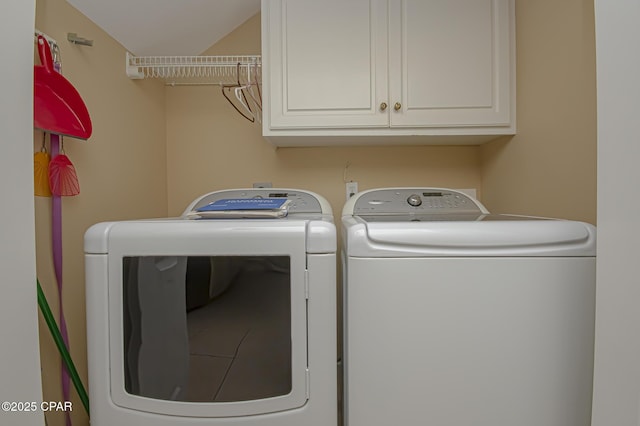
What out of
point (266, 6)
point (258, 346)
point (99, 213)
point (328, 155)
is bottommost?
point (258, 346)

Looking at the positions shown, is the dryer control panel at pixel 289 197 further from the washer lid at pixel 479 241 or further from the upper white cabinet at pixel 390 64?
the washer lid at pixel 479 241

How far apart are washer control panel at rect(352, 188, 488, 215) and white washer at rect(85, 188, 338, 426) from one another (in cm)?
61

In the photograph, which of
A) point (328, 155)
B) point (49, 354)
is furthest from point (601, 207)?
point (49, 354)

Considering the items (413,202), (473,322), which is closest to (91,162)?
(413,202)

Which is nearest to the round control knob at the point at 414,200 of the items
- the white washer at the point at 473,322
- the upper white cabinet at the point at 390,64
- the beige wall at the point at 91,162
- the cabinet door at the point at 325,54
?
the upper white cabinet at the point at 390,64

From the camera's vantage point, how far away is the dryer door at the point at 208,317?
2.72 ft

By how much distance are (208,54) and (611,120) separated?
187 cm

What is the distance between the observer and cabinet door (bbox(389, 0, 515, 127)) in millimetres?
1346

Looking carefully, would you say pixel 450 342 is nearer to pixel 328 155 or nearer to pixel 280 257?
pixel 280 257

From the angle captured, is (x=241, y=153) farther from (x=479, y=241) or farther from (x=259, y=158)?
(x=479, y=241)

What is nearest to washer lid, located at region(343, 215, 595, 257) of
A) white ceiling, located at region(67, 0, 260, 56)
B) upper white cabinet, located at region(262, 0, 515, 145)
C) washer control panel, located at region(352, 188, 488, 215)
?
washer control panel, located at region(352, 188, 488, 215)

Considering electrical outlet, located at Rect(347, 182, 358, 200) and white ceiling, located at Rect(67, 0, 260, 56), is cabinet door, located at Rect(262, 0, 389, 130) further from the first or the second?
electrical outlet, located at Rect(347, 182, 358, 200)

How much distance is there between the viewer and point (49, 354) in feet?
3.40

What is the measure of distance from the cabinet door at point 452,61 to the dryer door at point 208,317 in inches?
36.1
